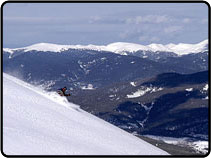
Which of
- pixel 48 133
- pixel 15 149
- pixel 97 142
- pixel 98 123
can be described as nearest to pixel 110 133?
pixel 98 123

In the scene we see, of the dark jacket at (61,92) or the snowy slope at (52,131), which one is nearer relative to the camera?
the snowy slope at (52,131)

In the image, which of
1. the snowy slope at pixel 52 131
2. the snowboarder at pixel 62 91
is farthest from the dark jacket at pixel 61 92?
the snowy slope at pixel 52 131

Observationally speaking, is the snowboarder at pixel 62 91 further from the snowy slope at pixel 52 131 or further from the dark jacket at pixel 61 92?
the snowy slope at pixel 52 131

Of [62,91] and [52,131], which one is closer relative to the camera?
[52,131]

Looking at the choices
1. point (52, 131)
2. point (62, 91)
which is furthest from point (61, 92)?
point (52, 131)

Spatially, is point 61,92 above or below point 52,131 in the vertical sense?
above

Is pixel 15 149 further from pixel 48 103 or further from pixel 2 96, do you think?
pixel 48 103

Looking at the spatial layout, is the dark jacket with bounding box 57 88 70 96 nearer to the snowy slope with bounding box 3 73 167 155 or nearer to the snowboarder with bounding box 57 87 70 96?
the snowboarder with bounding box 57 87 70 96

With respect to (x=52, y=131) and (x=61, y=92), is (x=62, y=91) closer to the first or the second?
(x=61, y=92)
